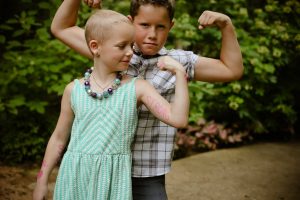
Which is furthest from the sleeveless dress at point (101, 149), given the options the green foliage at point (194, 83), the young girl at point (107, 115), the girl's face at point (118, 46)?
the green foliage at point (194, 83)

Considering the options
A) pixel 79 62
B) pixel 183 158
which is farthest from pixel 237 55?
pixel 183 158

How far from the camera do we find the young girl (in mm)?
1781

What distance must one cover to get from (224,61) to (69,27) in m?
0.78

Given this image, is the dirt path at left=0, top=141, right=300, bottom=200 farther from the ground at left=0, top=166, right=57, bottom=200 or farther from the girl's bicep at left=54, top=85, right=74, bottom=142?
the girl's bicep at left=54, top=85, right=74, bottom=142

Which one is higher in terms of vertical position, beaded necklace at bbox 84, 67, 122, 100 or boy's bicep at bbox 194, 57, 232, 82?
boy's bicep at bbox 194, 57, 232, 82

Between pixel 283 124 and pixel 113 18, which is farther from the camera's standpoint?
pixel 283 124

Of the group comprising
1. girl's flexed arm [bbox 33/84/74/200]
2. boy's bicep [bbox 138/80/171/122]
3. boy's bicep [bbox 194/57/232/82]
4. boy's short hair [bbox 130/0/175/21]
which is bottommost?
girl's flexed arm [bbox 33/84/74/200]

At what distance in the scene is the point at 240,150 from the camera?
541cm

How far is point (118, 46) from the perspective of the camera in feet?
5.84

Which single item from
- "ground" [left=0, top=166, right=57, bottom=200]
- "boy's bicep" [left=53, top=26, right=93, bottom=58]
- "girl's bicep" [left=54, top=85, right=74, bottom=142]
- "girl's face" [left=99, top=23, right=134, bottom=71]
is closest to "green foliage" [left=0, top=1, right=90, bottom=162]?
"ground" [left=0, top=166, right=57, bottom=200]

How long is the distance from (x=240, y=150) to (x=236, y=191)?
1.48 m

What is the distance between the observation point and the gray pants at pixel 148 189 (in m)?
2.01

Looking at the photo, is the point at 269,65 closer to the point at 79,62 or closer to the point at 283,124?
the point at 283,124

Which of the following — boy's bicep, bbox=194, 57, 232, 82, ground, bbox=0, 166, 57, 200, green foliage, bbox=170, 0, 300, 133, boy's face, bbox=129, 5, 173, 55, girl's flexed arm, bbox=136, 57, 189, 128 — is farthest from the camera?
green foliage, bbox=170, 0, 300, 133
